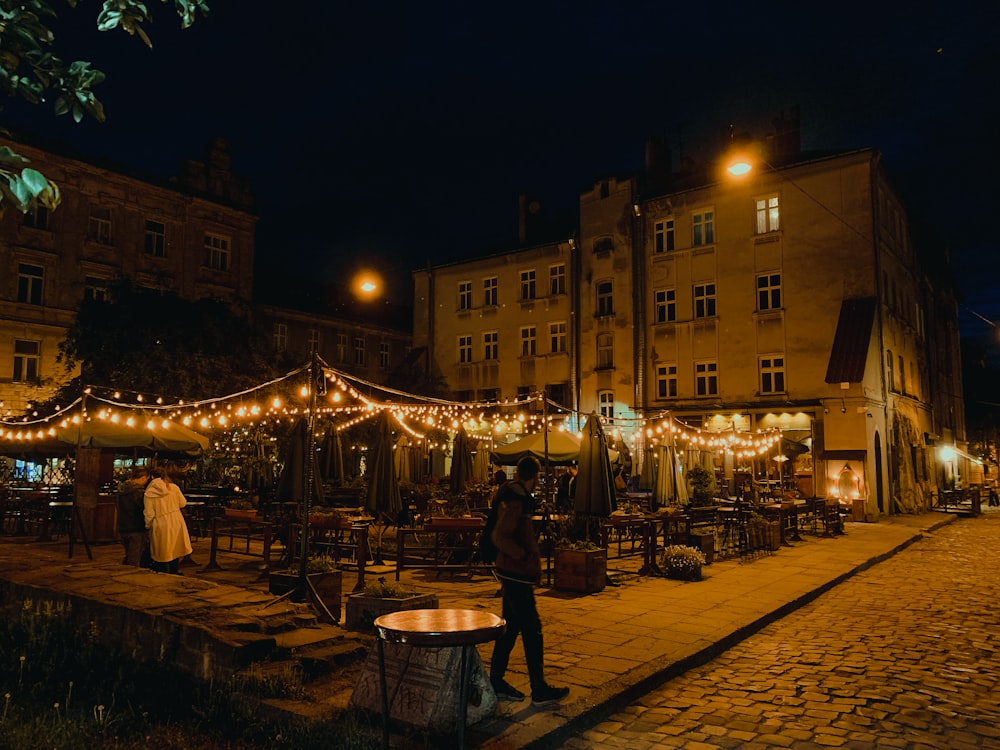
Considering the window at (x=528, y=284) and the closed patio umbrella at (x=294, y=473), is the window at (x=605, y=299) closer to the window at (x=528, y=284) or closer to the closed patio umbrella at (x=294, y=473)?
the window at (x=528, y=284)

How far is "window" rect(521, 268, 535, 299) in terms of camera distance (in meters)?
A: 36.8

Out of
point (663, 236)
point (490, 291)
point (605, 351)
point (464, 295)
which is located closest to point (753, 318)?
point (663, 236)

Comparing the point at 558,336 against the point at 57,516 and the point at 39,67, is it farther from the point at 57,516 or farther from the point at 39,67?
the point at 39,67

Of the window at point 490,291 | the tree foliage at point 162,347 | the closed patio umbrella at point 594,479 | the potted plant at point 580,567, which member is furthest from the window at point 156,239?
the potted plant at point 580,567

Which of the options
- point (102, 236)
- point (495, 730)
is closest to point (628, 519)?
point (495, 730)

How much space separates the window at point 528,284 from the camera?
3675 centimetres

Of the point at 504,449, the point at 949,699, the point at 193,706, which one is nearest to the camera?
the point at 193,706

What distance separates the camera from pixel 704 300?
3116 cm

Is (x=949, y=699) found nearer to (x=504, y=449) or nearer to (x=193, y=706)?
(x=193, y=706)

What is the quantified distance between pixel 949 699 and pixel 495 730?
3863 mm

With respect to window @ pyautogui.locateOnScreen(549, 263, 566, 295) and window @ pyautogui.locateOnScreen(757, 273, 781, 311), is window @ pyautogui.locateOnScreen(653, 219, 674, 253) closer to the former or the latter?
window @ pyautogui.locateOnScreen(757, 273, 781, 311)

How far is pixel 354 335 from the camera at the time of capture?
44156 millimetres

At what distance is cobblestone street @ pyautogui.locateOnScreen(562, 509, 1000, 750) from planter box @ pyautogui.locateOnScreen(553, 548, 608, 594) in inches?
102

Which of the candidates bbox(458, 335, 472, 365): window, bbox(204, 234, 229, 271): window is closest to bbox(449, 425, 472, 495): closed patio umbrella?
bbox(458, 335, 472, 365): window
